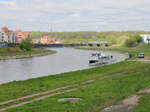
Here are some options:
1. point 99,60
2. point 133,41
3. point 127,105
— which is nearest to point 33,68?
point 99,60

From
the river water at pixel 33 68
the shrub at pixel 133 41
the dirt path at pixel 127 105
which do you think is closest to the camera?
the dirt path at pixel 127 105

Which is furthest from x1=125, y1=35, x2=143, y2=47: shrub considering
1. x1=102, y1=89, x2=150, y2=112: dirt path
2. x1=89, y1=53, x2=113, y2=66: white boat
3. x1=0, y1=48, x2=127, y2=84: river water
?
x1=102, y1=89, x2=150, y2=112: dirt path

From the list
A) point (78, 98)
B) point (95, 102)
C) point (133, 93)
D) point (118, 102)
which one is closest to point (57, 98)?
point (78, 98)

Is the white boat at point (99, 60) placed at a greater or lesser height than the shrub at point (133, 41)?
lesser

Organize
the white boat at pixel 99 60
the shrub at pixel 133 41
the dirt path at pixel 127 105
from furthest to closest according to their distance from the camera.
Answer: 1. the shrub at pixel 133 41
2. the white boat at pixel 99 60
3. the dirt path at pixel 127 105

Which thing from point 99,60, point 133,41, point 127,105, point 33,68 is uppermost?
point 127,105

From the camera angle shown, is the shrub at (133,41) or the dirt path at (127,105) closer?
the dirt path at (127,105)

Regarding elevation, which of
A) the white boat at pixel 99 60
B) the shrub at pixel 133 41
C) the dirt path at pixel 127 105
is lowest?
the white boat at pixel 99 60

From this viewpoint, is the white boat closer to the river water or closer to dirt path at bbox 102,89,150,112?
the river water

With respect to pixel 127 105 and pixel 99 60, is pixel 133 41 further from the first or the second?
pixel 127 105

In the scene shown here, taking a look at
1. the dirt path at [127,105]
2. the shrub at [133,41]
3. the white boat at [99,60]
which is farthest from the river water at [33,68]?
the shrub at [133,41]

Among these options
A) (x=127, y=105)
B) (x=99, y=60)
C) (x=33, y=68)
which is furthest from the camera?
(x=99, y=60)

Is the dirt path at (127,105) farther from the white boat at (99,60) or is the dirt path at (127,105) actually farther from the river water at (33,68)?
the white boat at (99,60)

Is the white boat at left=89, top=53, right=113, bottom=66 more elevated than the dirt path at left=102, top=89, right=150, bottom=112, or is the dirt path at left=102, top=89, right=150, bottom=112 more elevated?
the dirt path at left=102, top=89, right=150, bottom=112
